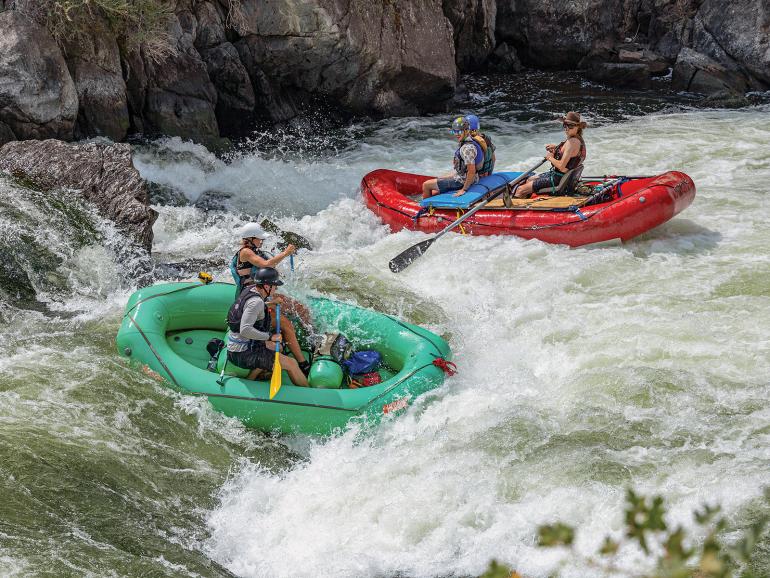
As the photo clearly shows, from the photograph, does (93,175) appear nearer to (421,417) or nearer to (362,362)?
(362,362)

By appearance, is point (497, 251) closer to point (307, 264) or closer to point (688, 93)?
point (307, 264)

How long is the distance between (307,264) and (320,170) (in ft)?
11.3

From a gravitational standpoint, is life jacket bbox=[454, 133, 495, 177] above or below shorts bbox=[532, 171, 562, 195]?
above

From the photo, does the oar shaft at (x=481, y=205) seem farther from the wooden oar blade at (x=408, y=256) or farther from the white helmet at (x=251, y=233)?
the white helmet at (x=251, y=233)

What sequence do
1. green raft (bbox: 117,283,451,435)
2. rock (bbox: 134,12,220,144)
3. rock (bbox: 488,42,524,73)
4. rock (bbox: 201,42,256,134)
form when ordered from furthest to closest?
rock (bbox: 488,42,524,73) < rock (bbox: 201,42,256,134) < rock (bbox: 134,12,220,144) < green raft (bbox: 117,283,451,435)

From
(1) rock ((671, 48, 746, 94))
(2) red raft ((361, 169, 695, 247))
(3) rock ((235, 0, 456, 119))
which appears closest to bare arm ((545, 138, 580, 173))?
(2) red raft ((361, 169, 695, 247))

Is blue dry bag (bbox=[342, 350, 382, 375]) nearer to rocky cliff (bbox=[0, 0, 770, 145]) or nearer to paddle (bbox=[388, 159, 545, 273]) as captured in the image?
paddle (bbox=[388, 159, 545, 273])

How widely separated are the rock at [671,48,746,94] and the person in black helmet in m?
11.6

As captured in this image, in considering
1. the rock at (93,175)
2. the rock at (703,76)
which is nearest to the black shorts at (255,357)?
the rock at (93,175)

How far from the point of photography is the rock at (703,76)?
14656 mm

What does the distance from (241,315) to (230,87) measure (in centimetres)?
729

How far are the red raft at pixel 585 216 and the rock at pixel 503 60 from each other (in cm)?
840

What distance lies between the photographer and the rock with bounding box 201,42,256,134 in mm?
11742

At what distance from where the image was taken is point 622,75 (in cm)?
1577
